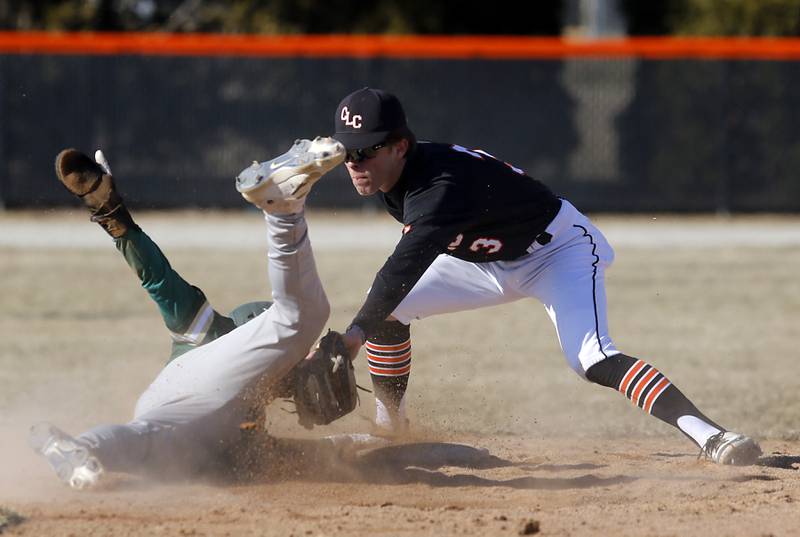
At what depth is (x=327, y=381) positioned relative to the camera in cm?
490

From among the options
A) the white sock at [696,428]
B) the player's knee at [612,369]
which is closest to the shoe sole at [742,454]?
the white sock at [696,428]


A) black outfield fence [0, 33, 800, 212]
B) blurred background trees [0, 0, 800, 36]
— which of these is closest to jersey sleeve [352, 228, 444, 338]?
black outfield fence [0, 33, 800, 212]

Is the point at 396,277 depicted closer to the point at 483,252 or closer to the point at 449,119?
the point at 483,252

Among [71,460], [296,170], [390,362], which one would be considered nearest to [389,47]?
[390,362]

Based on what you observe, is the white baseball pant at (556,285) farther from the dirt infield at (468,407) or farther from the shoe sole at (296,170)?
the shoe sole at (296,170)

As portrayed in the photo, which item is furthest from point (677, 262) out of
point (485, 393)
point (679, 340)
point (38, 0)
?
point (38, 0)

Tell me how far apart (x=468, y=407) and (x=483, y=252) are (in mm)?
1706

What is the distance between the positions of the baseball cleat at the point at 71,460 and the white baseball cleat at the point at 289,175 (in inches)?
44.9

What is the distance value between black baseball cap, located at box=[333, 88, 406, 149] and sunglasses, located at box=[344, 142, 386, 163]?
0.7 inches

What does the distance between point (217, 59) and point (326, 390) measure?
12334 millimetres

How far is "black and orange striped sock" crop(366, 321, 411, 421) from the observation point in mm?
6012

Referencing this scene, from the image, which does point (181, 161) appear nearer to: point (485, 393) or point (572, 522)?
point (485, 393)

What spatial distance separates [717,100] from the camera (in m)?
16.4

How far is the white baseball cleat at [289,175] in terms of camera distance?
454 cm
